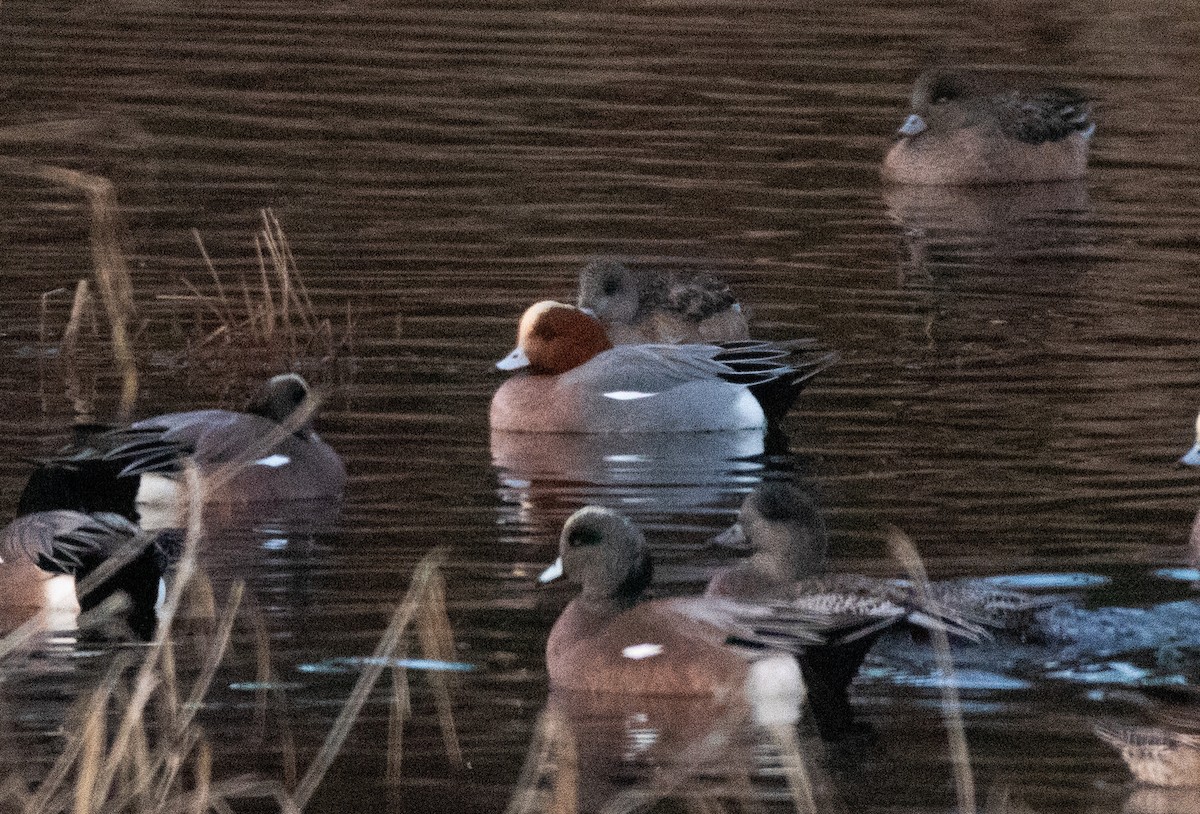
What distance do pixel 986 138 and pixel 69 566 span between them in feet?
35.8

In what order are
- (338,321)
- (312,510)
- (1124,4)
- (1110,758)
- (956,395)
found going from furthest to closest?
1. (1124,4)
2. (338,321)
3. (956,395)
4. (312,510)
5. (1110,758)

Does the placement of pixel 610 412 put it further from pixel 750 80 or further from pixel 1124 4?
pixel 1124 4

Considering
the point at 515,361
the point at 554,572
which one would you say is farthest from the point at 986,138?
the point at 554,572

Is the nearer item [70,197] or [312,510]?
[312,510]

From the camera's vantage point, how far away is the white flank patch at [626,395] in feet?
37.3

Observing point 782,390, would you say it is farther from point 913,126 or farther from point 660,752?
point 913,126

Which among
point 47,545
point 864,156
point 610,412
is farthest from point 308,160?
point 47,545

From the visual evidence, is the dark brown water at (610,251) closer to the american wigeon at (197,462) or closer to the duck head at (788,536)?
the american wigeon at (197,462)

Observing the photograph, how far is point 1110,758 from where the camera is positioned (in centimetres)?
681

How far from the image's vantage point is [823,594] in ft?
24.4

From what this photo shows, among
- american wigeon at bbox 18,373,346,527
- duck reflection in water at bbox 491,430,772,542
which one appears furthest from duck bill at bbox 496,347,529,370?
american wigeon at bbox 18,373,346,527

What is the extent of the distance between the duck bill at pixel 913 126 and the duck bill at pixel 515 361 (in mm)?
6873

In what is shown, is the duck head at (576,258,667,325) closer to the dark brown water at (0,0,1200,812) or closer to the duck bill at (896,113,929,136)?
the dark brown water at (0,0,1200,812)

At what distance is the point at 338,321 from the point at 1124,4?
495 inches
